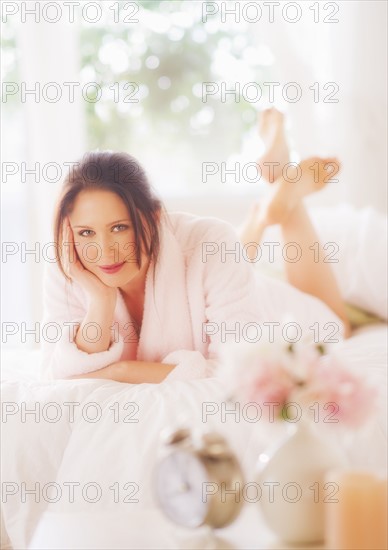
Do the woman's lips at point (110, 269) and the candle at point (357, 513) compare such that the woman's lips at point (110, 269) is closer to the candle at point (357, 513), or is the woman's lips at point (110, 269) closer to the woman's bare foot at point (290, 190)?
the woman's bare foot at point (290, 190)

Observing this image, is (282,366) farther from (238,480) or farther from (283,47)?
(283,47)

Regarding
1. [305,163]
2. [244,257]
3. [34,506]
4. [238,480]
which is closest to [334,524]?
[238,480]

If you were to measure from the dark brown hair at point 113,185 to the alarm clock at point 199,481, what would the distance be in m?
0.83

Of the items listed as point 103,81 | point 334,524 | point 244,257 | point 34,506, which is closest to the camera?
point 334,524

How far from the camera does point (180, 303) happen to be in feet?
6.30

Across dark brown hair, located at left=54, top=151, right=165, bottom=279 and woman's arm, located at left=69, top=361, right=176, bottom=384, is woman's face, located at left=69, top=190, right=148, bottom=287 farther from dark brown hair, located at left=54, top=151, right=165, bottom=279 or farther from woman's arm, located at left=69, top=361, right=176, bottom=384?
woman's arm, located at left=69, top=361, right=176, bottom=384

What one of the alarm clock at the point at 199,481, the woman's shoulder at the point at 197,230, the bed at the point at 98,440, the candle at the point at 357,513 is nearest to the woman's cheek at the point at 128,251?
the woman's shoulder at the point at 197,230

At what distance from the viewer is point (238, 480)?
39.7 inches

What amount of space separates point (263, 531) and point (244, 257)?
0.93 metres

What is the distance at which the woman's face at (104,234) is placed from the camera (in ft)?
5.89

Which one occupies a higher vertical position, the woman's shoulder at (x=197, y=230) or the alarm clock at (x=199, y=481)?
the woman's shoulder at (x=197, y=230)

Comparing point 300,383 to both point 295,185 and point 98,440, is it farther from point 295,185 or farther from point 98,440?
point 295,185

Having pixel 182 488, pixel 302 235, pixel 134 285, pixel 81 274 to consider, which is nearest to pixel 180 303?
pixel 134 285

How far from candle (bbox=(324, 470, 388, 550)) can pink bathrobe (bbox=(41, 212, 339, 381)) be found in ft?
2.90
